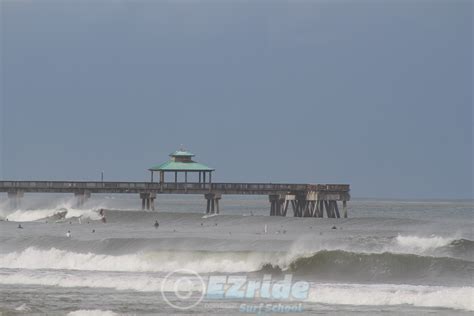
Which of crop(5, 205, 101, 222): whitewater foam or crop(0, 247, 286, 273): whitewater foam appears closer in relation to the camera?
crop(0, 247, 286, 273): whitewater foam

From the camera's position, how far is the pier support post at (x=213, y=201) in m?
79.6

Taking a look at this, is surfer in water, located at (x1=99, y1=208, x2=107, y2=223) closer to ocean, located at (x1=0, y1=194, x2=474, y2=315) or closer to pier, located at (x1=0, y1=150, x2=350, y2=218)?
pier, located at (x1=0, y1=150, x2=350, y2=218)

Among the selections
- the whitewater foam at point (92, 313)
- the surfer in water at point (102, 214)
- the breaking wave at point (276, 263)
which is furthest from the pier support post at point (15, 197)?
the whitewater foam at point (92, 313)

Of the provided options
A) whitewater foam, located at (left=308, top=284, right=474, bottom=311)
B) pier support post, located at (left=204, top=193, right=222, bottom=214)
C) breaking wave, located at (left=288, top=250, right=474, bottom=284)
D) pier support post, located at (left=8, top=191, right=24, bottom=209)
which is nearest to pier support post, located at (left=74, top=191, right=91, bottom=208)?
pier support post, located at (left=8, top=191, right=24, bottom=209)

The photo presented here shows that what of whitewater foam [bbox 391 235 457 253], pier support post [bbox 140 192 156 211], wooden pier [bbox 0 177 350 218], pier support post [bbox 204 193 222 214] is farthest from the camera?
pier support post [bbox 140 192 156 211]

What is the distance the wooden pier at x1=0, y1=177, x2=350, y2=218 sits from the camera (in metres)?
76.1

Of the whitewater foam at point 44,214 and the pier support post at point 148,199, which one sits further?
the whitewater foam at point 44,214

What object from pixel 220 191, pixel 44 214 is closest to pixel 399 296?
pixel 220 191

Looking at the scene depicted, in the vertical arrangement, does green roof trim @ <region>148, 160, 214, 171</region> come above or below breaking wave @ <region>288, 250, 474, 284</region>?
above

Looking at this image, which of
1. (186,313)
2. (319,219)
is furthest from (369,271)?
(319,219)

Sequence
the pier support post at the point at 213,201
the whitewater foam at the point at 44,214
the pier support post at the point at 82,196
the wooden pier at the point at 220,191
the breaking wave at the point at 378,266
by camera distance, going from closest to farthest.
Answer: the breaking wave at the point at 378,266, the wooden pier at the point at 220,191, the pier support post at the point at 213,201, the pier support post at the point at 82,196, the whitewater foam at the point at 44,214

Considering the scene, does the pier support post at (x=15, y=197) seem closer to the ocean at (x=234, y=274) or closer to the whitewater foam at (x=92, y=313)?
the ocean at (x=234, y=274)

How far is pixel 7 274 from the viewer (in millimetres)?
37750

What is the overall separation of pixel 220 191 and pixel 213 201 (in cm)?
183
